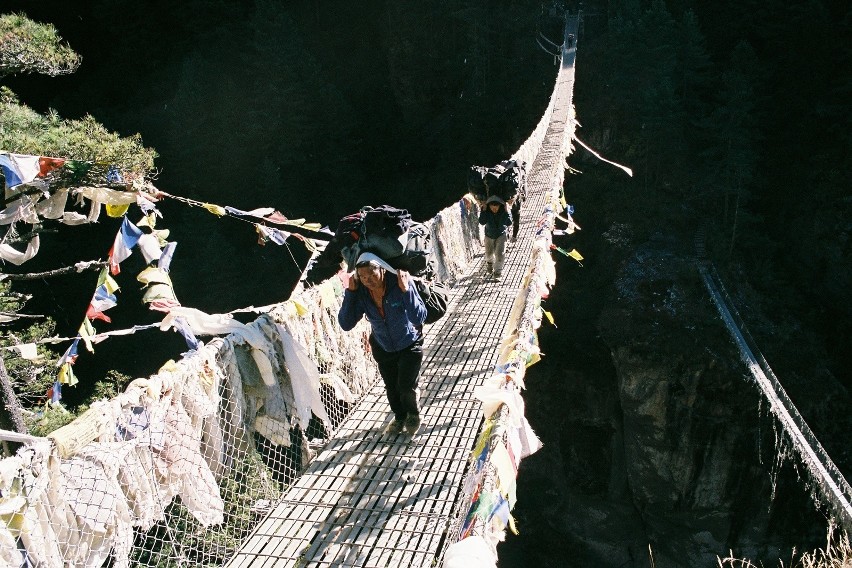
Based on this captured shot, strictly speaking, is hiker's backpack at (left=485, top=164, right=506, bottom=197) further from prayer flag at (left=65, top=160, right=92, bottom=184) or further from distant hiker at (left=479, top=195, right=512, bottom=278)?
prayer flag at (left=65, top=160, right=92, bottom=184)

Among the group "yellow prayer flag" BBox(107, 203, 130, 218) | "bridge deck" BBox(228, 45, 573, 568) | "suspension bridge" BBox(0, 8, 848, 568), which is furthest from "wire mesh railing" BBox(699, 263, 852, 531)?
"yellow prayer flag" BBox(107, 203, 130, 218)

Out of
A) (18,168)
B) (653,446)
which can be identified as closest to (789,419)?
(653,446)

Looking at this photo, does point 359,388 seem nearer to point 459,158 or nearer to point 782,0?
point 459,158

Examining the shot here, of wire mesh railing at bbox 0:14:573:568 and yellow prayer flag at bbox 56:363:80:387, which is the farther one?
yellow prayer flag at bbox 56:363:80:387

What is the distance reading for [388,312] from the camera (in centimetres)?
262

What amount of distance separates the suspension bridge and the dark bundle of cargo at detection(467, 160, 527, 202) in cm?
113

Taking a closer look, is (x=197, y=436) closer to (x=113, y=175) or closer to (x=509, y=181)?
(x=113, y=175)

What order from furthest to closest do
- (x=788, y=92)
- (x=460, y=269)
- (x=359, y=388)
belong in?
(x=788, y=92) < (x=460, y=269) < (x=359, y=388)

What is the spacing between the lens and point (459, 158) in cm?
1864

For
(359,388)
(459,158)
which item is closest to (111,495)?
(359,388)

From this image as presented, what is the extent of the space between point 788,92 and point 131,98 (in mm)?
18839

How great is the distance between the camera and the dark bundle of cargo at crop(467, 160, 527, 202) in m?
4.85

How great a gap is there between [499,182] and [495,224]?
0.35m

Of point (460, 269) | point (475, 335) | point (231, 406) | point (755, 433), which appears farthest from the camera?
point (755, 433)
